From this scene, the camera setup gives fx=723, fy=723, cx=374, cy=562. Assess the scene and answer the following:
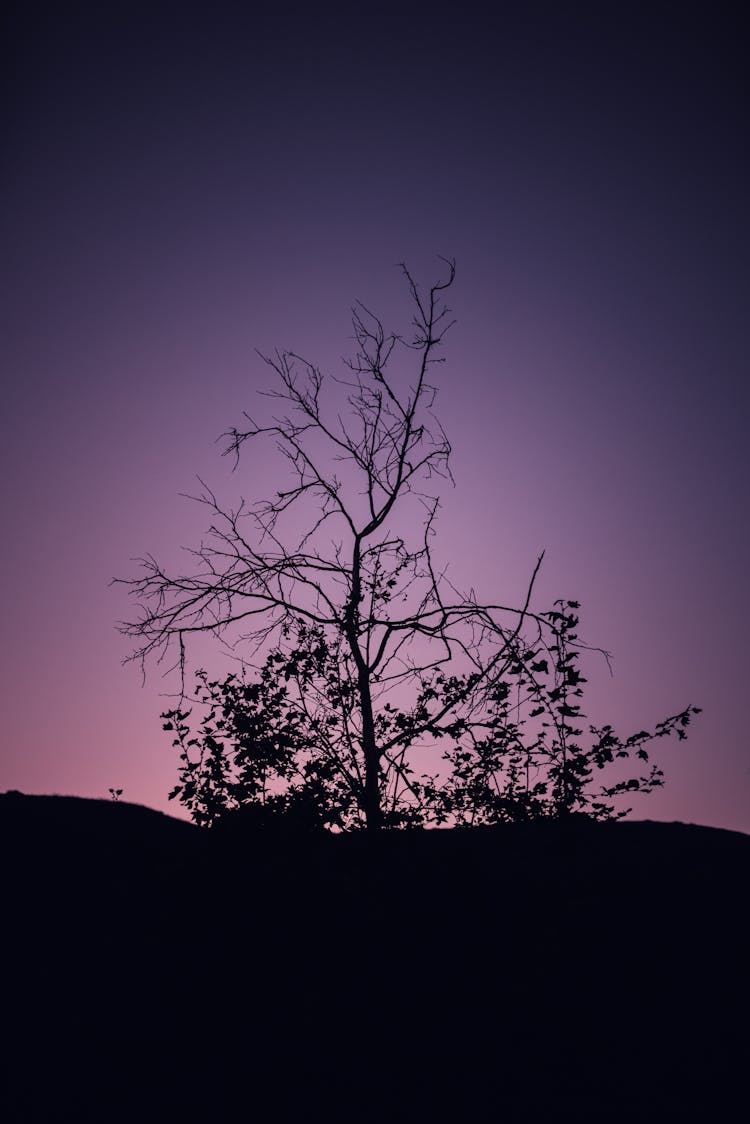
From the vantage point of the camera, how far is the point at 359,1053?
661 centimetres

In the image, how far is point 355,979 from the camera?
747 cm

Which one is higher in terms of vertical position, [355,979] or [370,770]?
[370,770]

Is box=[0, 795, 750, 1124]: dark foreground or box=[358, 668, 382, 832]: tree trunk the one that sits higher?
box=[358, 668, 382, 832]: tree trunk

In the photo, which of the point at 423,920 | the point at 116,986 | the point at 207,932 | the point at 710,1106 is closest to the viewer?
the point at 710,1106

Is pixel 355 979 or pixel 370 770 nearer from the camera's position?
pixel 355 979

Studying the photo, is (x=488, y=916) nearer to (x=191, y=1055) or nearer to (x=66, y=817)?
(x=191, y=1055)

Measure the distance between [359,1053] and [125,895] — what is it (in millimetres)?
3264

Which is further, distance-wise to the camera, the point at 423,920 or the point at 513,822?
the point at 513,822

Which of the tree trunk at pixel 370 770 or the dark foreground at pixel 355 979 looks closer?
the dark foreground at pixel 355 979

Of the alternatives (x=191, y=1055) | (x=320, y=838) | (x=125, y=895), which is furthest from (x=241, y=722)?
(x=191, y=1055)

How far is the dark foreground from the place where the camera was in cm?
619

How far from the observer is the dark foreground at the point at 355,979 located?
619 cm

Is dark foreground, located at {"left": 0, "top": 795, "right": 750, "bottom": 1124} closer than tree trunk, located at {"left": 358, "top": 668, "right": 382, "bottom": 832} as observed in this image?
Yes

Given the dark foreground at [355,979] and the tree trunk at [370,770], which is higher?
the tree trunk at [370,770]
